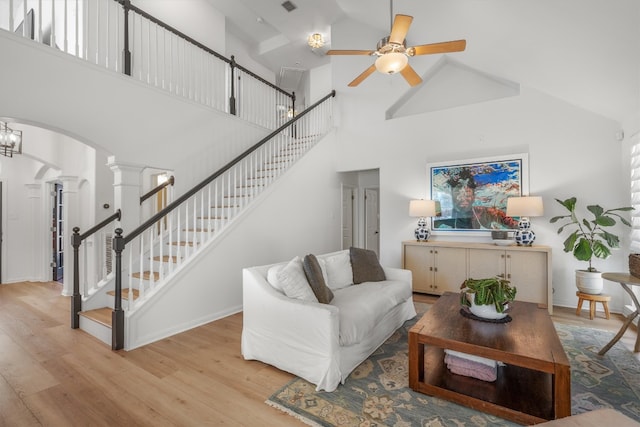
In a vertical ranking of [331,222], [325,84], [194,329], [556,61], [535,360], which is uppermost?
[325,84]

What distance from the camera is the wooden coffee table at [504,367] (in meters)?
1.69

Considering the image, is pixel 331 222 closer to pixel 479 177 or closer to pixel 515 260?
pixel 479 177

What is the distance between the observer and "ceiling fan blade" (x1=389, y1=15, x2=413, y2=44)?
264 cm

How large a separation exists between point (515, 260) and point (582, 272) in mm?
688

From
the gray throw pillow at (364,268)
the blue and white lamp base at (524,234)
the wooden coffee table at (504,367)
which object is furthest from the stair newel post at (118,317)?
the blue and white lamp base at (524,234)

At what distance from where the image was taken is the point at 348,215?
6.69 m

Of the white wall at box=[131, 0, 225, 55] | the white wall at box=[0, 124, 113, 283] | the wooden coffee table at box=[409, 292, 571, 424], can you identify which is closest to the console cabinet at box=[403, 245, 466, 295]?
the wooden coffee table at box=[409, 292, 571, 424]

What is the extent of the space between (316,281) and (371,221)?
4.75 meters

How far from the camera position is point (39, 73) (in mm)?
2939

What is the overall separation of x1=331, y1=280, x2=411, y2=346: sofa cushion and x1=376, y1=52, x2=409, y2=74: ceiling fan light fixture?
2.30 m

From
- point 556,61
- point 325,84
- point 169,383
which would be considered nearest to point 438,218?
point 556,61

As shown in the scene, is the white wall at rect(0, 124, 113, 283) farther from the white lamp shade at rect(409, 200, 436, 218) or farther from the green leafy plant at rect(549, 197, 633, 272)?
the green leafy plant at rect(549, 197, 633, 272)

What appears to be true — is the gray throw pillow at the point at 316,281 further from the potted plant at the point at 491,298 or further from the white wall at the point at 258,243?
the white wall at the point at 258,243

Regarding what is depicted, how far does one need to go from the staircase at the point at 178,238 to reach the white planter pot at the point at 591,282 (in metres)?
4.19
